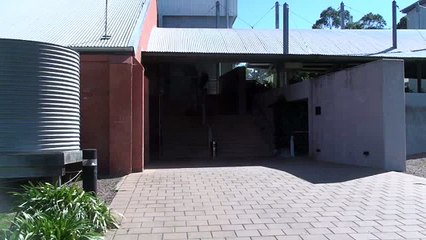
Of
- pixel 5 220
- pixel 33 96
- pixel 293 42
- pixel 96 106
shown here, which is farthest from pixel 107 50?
pixel 293 42

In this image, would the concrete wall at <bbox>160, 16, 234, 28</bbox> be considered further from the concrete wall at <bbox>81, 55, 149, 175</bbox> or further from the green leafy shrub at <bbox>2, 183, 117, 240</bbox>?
the green leafy shrub at <bbox>2, 183, 117, 240</bbox>

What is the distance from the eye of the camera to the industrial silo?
22.2 feet

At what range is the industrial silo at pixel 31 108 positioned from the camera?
22.2 feet

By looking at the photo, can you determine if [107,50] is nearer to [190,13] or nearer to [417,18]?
[190,13]

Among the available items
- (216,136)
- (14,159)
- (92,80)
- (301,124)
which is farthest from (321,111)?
(14,159)

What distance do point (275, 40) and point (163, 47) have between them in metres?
Result: 6.40

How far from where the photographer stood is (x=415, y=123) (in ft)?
64.8

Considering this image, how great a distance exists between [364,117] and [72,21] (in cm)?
1089

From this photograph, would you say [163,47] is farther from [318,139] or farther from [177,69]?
[177,69]

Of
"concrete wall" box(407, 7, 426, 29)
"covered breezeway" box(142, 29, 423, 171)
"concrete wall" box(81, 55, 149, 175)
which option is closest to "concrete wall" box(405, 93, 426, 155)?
"covered breezeway" box(142, 29, 423, 171)

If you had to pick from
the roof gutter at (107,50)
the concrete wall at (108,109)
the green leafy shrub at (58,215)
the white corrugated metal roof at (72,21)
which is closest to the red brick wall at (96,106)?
the concrete wall at (108,109)

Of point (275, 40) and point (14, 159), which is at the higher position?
point (275, 40)

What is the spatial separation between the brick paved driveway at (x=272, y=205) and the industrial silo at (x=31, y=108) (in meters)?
1.50

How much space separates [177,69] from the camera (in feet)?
112
